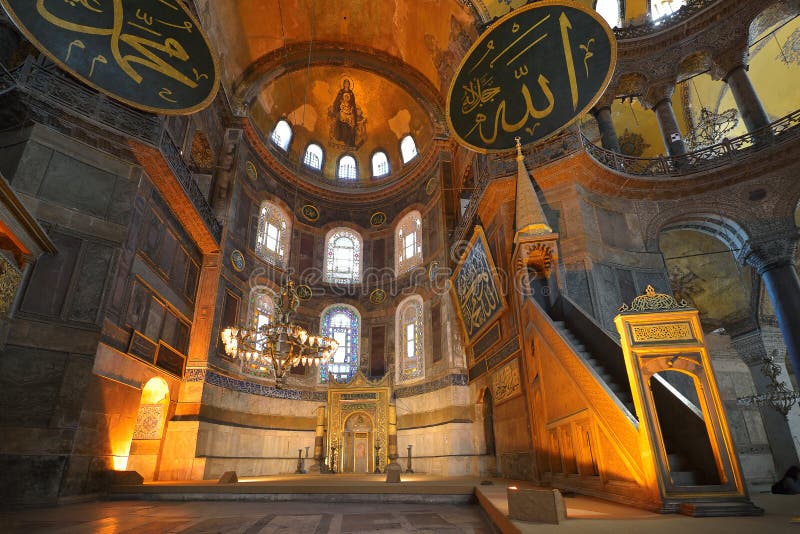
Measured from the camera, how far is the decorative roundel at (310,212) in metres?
14.8

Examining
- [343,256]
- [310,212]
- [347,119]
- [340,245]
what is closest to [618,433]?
[343,256]

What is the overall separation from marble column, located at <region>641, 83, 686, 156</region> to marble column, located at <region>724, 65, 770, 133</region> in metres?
1.17

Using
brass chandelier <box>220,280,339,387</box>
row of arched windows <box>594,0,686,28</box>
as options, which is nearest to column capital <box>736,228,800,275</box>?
row of arched windows <box>594,0,686,28</box>

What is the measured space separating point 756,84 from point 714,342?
349 inches

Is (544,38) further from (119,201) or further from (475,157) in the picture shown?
(119,201)

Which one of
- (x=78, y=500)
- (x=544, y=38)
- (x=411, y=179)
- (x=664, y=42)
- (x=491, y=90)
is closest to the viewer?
(x=78, y=500)

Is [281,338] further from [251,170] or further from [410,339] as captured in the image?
[251,170]

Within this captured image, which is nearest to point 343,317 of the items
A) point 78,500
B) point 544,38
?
point 78,500

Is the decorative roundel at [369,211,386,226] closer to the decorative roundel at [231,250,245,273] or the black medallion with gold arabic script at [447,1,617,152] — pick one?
the decorative roundel at [231,250,245,273]

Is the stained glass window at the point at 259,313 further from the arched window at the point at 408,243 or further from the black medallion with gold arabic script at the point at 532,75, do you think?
the black medallion with gold arabic script at the point at 532,75

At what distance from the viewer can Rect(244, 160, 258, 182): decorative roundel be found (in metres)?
12.9

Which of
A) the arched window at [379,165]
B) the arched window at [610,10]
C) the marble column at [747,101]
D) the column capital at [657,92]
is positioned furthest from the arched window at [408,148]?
the marble column at [747,101]

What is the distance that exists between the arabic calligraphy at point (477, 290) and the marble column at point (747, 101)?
6259mm

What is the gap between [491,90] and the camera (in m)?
9.62
